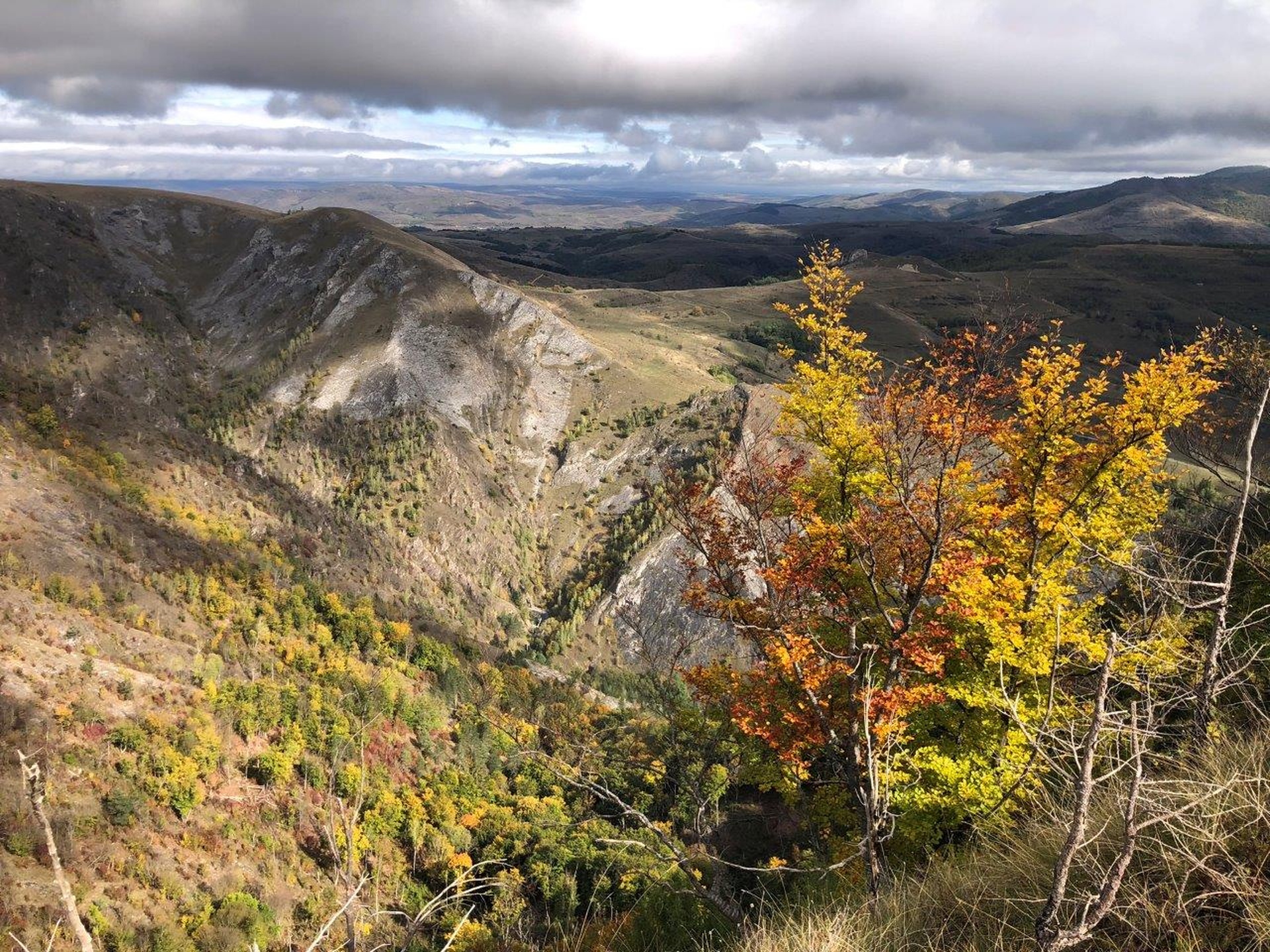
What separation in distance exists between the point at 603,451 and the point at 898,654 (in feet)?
193

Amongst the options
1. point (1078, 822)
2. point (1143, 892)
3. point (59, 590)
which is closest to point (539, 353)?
point (59, 590)

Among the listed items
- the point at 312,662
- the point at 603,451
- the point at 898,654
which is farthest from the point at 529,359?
the point at 898,654

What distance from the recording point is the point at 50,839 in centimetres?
210

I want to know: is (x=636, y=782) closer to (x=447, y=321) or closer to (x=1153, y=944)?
(x=1153, y=944)

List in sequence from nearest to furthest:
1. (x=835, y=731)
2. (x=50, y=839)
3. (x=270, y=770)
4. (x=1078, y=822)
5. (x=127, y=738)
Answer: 1. (x=50, y=839)
2. (x=1078, y=822)
3. (x=835, y=731)
4. (x=127, y=738)
5. (x=270, y=770)

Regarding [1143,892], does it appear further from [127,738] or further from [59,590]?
[59,590]

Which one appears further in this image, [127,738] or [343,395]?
[343,395]

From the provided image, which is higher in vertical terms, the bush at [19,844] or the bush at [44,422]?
the bush at [44,422]

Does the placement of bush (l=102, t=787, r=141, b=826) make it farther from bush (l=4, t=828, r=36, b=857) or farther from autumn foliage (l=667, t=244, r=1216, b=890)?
autumn foliage (l=667, t=244, r=1216, b=890)

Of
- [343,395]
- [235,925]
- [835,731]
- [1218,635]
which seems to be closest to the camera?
[1218,635]

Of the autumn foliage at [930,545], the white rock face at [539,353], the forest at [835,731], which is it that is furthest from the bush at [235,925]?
the white rock face at [539,353]

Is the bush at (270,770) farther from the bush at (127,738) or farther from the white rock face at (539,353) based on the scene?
the white rock face at (539,353)

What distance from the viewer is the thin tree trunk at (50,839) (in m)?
2.17

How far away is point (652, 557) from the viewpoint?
2229 inches
